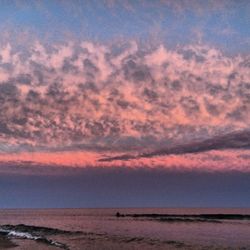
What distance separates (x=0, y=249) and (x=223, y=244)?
60.2ft

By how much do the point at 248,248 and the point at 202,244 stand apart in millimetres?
4444

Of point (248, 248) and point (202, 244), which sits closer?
point (248, 248)

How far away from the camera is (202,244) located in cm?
3806

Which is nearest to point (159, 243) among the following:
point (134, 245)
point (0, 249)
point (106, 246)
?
point (134, 245)

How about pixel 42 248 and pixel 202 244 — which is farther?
pixel 202 244

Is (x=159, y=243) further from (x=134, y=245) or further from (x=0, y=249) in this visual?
(x=0, y=249)

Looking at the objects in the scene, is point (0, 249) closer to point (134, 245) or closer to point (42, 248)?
point (42, 248)

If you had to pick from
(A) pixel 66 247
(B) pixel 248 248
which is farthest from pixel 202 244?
(A) pixel 66 247

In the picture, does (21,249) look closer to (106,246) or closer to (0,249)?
(0,249)

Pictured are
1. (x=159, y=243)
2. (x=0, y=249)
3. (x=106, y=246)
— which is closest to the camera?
(x=0, y=249)

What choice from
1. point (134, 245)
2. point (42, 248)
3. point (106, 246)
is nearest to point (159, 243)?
point (134, 245)

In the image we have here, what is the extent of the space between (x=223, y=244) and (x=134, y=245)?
7.61m

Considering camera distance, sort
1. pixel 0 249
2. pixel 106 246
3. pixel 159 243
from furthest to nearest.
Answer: pixel 159 243 < pixel 106 246 < pixel 0 249

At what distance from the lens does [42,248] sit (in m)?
35.0
